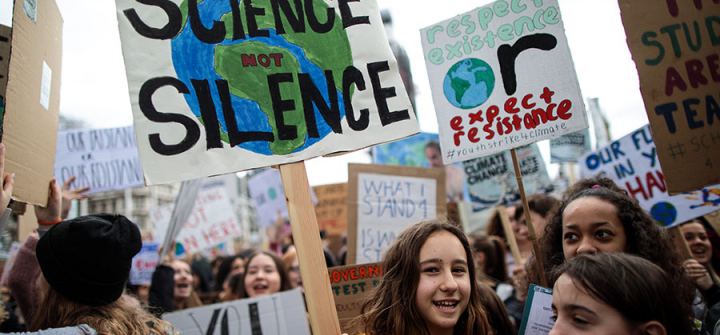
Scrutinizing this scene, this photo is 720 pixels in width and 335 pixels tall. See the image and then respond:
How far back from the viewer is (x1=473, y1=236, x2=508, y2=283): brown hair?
4.75 m

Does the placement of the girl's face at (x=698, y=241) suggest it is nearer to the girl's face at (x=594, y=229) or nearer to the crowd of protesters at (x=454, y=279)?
the crowd of protesters at (x=454, y=279)

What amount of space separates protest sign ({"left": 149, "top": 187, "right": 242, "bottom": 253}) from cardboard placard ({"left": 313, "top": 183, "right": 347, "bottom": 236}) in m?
1.48

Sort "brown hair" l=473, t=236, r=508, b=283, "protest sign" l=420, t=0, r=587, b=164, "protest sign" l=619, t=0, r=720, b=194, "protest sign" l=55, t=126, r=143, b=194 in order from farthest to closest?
"protest sign" l=55, t=126, r=143, b=194 → "brown hair" l=473, t=236, r=508, b=283 → "protest sign" l=420, t=0, r=587, b=164 → "protest sign" l=619, t=0, r=720, b=194

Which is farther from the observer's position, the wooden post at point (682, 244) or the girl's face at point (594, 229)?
the wooden post at point (682, 244)

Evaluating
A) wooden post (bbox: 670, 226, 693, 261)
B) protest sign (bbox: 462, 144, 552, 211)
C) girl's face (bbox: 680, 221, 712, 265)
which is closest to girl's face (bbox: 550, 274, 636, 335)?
wooden post (bbox: 670, 226, 693, 261)

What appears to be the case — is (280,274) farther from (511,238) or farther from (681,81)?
(681,81)

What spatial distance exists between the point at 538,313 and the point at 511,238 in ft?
9.16

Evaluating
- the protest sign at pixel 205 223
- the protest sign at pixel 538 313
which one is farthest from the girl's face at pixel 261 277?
the protest sign at pixel 205 223

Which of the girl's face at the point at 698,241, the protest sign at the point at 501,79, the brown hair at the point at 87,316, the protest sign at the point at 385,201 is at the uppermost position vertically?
the protest sign at the point at 501,79

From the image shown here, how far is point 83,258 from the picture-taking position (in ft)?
6.46

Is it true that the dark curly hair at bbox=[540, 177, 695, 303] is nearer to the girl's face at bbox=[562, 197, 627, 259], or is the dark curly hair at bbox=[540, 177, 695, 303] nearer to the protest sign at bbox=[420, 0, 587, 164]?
the girl's face at bbox=[562, 197, 627, 259]

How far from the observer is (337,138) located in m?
2.34

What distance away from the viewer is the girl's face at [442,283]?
7.34 ft

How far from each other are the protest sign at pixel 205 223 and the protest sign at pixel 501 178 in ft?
14.2
